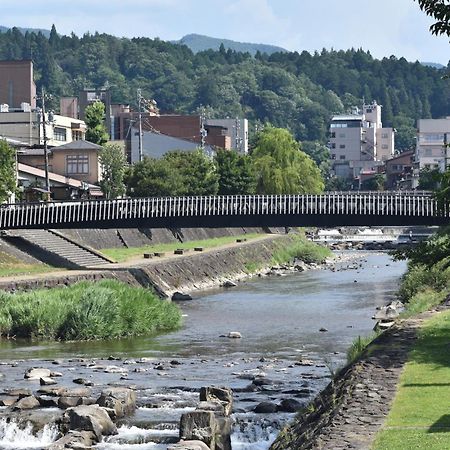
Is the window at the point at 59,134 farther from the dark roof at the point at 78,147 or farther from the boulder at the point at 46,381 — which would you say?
the boulder at the point at 46,381

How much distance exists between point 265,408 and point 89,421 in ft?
16.2

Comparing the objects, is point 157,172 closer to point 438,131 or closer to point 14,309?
point 14,309

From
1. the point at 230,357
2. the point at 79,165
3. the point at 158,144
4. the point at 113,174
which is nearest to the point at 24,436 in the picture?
the point at 230,357

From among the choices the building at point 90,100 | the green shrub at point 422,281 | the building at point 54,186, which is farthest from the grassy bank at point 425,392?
the building at point 90,100

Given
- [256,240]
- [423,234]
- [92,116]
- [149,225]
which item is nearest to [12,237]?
[149,225]

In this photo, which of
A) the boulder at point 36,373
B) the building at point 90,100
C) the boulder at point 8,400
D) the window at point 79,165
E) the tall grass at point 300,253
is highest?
the building at point 90,100

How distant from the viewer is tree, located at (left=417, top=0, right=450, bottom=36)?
31953mm

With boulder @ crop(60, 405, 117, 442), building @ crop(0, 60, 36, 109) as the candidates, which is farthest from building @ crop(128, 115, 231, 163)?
boulder @ crop(60, 405, 117, 442)

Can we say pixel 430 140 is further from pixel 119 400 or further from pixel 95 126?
pixel 119 400

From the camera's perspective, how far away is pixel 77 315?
50062 mm

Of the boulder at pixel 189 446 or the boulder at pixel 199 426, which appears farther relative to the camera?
the boulder at pixel 199 426

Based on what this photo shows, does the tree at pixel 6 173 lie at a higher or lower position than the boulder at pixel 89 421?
higher

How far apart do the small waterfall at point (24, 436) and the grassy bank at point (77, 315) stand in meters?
18.5

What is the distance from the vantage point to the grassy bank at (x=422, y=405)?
20.4 meters
